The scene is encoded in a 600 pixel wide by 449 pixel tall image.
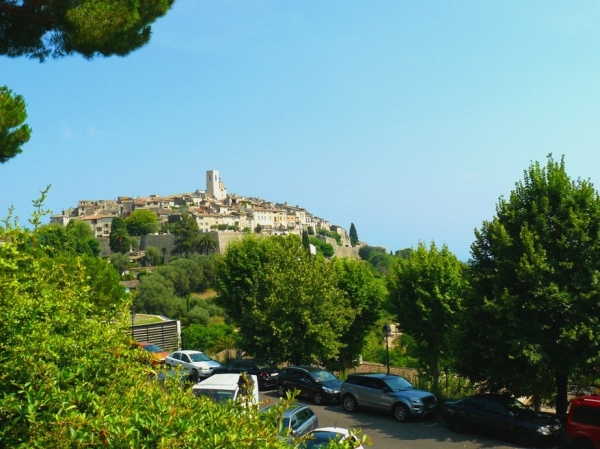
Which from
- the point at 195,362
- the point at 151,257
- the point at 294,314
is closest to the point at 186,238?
A: the point at 151,257

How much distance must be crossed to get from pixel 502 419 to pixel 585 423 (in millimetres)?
2258

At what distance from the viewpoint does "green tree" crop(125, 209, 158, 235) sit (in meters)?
134

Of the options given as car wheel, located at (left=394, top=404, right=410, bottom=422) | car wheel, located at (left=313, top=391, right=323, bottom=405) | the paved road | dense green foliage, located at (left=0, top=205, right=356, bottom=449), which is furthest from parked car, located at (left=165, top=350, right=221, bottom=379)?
dense green foliage, located at (left=0, top=205, right=356, bottom=449)

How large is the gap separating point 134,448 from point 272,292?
2334 centimetres

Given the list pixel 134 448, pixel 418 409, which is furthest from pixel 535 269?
pixel 134 448

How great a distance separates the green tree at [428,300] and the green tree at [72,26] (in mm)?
18341

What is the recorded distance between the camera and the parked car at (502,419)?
50.0ft

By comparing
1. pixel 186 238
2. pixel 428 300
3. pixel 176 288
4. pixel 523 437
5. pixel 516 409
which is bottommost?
pixel 523 437

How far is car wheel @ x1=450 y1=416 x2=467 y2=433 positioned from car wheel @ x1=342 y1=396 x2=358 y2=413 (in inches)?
142

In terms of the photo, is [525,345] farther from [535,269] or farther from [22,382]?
[22,382]

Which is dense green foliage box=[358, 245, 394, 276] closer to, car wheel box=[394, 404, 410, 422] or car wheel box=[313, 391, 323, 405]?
car wheel box=[313, 391, 323, 405]

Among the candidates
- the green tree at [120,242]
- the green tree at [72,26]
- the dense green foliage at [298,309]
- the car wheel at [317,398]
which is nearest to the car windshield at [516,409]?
the car wheel at [317,398]

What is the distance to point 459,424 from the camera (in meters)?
16.9

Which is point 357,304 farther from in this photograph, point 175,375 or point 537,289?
point 175,375
